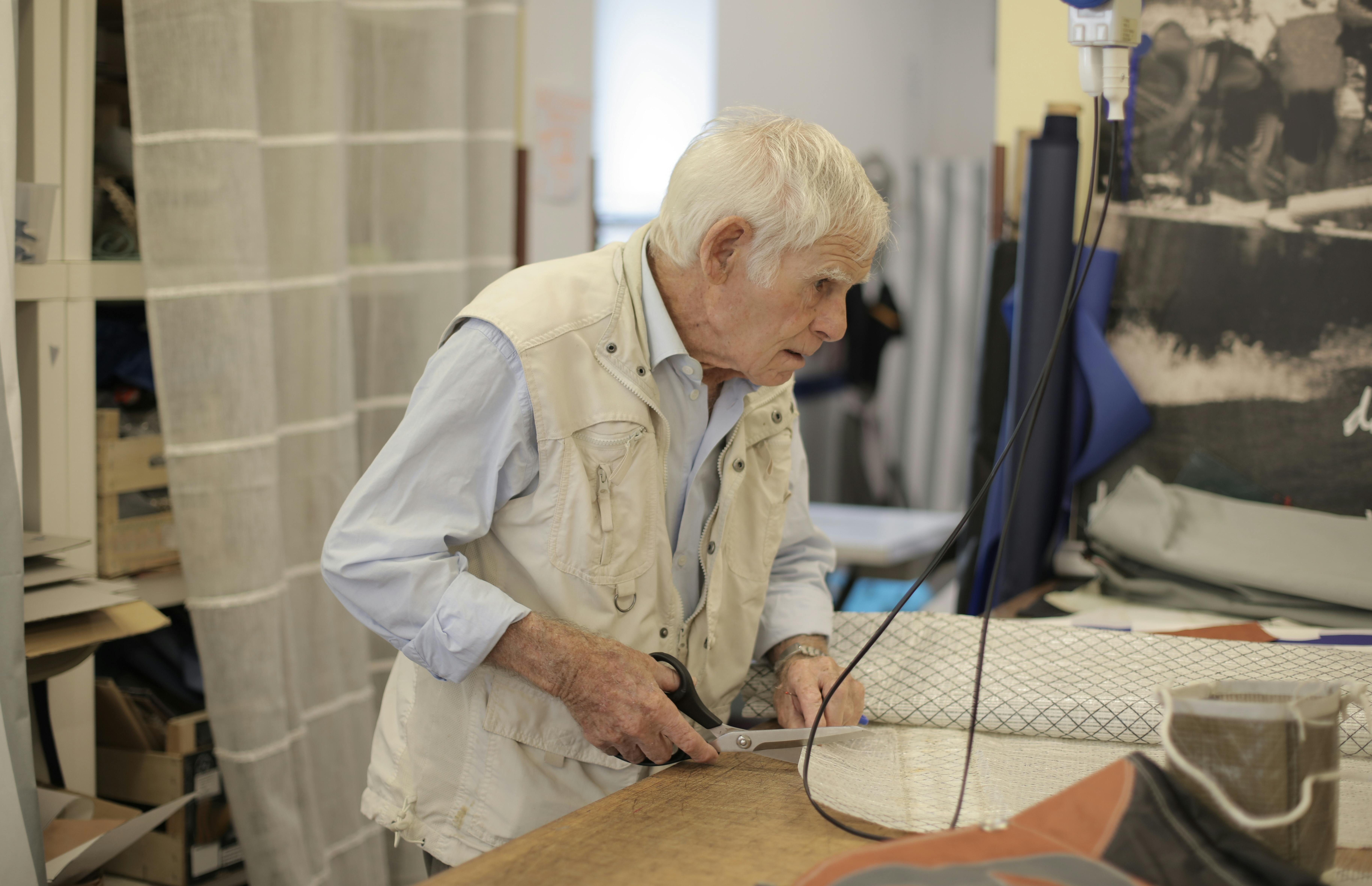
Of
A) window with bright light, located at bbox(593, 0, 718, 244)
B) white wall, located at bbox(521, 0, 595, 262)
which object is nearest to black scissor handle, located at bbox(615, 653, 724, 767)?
white wall, located at bbox(521, 0, 595, 262)

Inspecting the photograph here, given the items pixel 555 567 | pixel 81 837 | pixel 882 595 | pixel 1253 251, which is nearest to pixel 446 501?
pixel 555 567

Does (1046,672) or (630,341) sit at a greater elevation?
(630,341)

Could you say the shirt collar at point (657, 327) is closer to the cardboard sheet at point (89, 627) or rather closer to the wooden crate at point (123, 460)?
the cardboard sheet at point (89, 627)

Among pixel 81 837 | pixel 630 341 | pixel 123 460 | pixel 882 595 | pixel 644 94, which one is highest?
pixel 644 94

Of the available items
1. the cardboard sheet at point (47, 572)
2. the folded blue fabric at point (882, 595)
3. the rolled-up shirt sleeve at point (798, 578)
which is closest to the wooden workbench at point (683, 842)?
the rolled-up shirt sleeve at point (798, 578)

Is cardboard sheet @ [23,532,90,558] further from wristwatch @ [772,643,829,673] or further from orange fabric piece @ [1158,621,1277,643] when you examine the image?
orange fabric piece @ [1158,621,1277,643]

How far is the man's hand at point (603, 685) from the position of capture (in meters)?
1.12

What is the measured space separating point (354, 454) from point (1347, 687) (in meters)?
1.73

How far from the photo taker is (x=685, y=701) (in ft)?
3.87

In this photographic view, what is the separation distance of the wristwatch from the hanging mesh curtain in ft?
3.29

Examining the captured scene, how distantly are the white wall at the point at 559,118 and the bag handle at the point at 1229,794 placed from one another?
2250 millimetres

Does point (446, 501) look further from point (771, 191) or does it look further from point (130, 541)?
point (130, 541)

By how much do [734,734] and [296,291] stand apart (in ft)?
4.35

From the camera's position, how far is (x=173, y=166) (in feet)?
5.94
